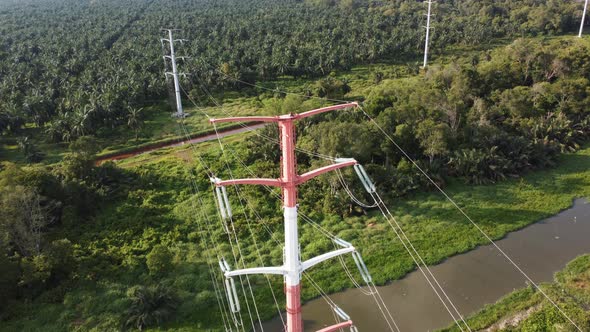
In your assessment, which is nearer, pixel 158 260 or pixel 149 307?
pixel 149 307

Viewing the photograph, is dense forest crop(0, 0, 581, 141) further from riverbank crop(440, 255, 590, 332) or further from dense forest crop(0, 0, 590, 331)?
riverbank crop(440, 255, 590, 332)

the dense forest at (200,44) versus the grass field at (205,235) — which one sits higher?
the dense forest at (200,44)

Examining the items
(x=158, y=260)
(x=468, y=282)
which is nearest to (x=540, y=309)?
(x=468, y=282)

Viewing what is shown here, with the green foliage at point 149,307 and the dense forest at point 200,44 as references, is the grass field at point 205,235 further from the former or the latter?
the dense forest at point 200,44

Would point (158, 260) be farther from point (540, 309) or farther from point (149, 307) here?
point (540, 309)

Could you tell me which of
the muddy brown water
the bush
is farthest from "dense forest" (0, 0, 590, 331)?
the muddy brown water

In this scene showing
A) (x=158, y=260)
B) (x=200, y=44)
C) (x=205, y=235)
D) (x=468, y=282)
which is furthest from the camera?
(x=200, y=44)

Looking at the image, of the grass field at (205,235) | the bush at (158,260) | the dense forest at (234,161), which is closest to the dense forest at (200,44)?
the dense forest at (234,161)
